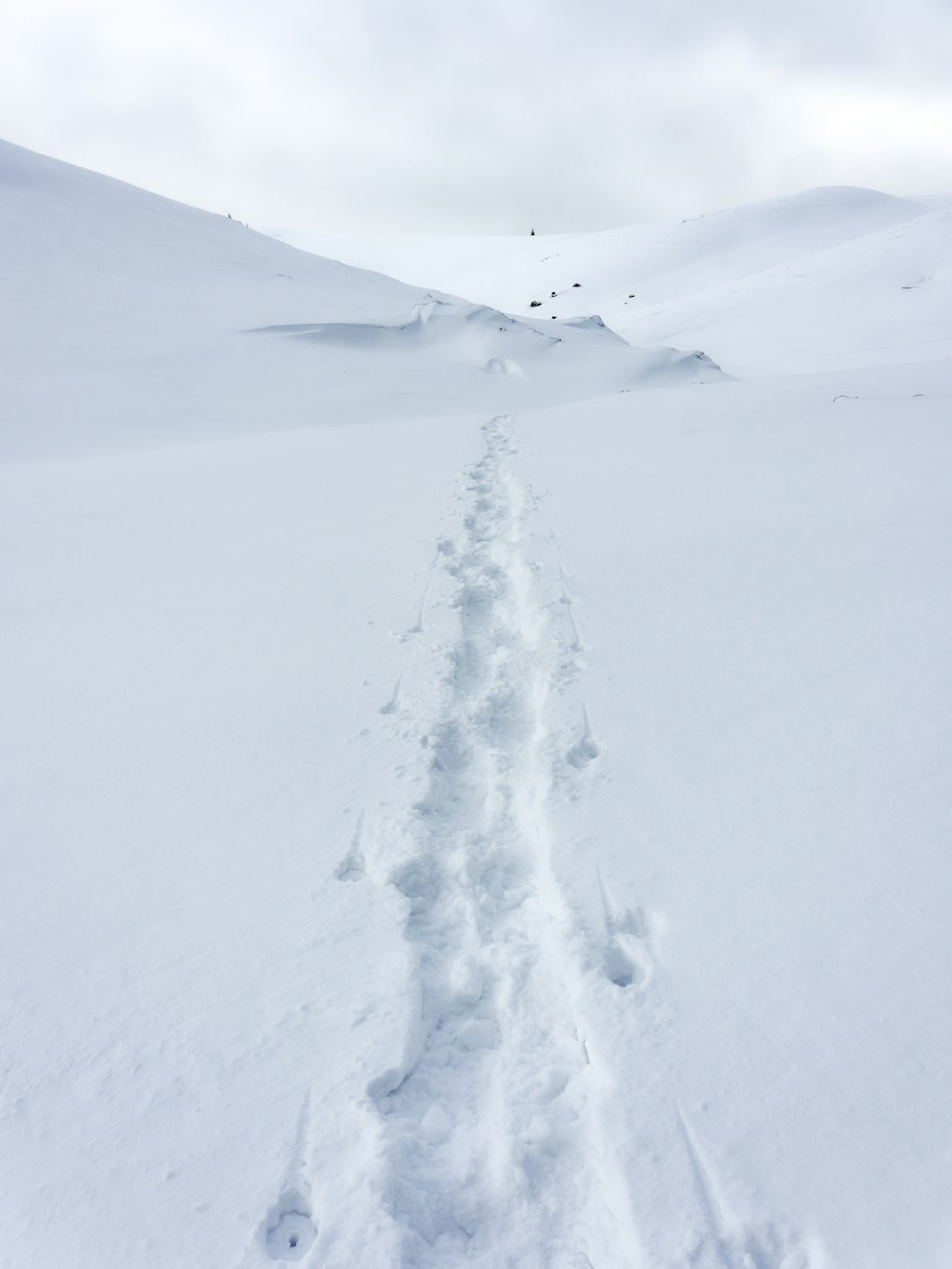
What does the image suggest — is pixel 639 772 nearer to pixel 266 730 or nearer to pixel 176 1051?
pixel 266 730

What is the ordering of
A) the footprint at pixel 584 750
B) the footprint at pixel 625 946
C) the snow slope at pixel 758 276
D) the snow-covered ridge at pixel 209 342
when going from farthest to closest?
the snow slope at pixel 758 276
the snow-covered ridge at pixel 209 342
the footprint at pixel 584 750
the footprint at pixel 625 946

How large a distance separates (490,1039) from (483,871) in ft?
2.06

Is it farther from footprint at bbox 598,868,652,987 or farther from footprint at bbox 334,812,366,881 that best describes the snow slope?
footprint at bbox 334,812,366,881

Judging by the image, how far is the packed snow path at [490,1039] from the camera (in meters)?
1.81

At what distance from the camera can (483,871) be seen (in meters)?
2.78

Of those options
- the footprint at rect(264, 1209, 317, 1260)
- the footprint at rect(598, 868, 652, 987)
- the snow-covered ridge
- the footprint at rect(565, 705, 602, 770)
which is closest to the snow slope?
the snow-covered ridge

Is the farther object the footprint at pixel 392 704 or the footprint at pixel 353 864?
the footprint at pixel 392 704

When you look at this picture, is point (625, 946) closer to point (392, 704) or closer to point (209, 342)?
point (392, 704)

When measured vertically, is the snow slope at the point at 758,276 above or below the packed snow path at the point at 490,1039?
above

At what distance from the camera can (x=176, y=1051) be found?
2084mm

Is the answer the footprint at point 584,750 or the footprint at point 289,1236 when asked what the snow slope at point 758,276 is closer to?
the footprint at point 584,750

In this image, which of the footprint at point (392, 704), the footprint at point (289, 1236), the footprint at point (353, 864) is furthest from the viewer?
the footprint at point (392, 704)

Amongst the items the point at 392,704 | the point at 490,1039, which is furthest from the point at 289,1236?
the point at 392,704

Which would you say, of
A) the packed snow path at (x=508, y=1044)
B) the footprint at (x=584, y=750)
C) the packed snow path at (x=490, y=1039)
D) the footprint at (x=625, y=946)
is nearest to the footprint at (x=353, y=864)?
the packed snow path at (x=508, y=1044)
